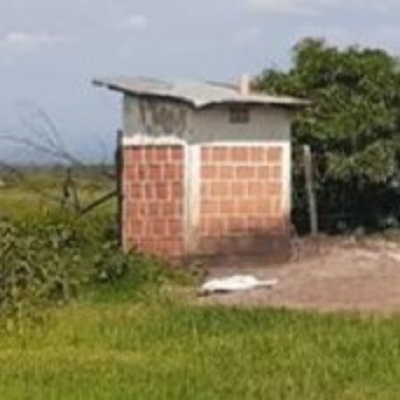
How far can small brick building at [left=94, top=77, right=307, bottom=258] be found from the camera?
19.8 meters

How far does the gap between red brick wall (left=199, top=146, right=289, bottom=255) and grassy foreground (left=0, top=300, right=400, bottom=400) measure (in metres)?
4.13

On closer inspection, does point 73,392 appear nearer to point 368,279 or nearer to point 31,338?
A: point 31,338

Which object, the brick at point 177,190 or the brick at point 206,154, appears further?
the brick at point 206,154

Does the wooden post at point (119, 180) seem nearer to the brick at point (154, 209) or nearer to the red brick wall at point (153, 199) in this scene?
the red brick wall at point (153, 199)

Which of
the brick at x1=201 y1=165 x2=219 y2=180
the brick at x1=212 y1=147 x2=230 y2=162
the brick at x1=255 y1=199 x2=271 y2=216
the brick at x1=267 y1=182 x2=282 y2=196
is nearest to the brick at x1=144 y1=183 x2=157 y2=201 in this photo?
the brick at x1=201 y1=165 x2=219 y2=180

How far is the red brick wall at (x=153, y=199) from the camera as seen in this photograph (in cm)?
1977

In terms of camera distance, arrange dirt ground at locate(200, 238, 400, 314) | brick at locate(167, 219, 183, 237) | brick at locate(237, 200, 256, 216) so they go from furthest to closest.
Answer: brick at locate(237, 200, 256, 216) → brick at locate(167, 219, 183, 237) → dirt ground at locate(200, 238, 400, 314)

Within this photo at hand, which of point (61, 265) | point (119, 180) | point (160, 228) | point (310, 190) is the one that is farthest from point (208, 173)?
point (61, 265)

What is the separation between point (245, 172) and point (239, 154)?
0.78 feet

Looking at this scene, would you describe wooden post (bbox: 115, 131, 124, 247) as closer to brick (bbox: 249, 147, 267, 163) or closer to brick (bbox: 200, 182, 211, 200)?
brick (bbox: 200, 182, 211, 200)

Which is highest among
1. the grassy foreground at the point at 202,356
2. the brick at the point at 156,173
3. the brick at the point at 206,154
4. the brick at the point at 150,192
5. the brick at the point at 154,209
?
the brick at the point at 206,154

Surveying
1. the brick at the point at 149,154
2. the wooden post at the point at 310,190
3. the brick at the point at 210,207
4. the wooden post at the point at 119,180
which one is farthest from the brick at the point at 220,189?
the wooden post at the point at 310,190

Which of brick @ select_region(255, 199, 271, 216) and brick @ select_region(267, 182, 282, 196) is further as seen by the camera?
brick @ select_region(267, 182, 282, 196)

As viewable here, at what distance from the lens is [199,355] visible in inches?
500
